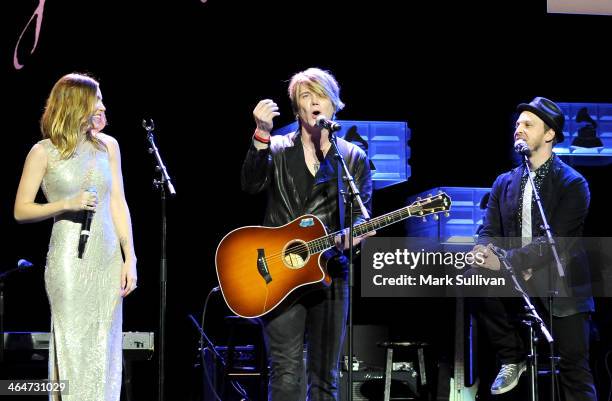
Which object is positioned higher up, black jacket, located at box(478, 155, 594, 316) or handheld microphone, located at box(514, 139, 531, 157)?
handheld microphone, located at box(514, 139, 531, 157)

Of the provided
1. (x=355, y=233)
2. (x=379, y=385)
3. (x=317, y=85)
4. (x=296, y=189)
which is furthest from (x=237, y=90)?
(x=355, y=233)

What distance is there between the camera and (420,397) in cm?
633

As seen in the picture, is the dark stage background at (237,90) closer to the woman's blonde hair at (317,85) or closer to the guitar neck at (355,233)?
the guitar neck at (355,233)

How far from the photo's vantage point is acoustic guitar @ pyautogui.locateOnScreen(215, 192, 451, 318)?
165 inches

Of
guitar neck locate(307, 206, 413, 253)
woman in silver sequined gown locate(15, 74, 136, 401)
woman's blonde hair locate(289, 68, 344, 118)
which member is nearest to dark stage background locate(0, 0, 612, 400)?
guitar neck locate(307, 206, 413, 253)

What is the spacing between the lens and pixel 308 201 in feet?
14.3

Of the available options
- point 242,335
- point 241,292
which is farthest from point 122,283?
point 242,335

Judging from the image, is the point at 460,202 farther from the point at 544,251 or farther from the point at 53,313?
the point at 53,313

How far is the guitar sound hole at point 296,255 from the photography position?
423cm

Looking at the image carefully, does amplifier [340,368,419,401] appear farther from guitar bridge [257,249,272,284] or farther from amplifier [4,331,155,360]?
guitar bridge [257,249,272,284]

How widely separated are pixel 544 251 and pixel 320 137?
1.68m

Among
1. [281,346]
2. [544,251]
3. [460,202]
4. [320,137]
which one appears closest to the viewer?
[281,346]

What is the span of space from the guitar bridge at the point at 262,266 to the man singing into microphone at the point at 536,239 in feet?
5.27

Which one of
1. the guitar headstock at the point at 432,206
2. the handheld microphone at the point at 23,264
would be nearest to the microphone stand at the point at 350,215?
the guitar headstock at the point at 432,206
